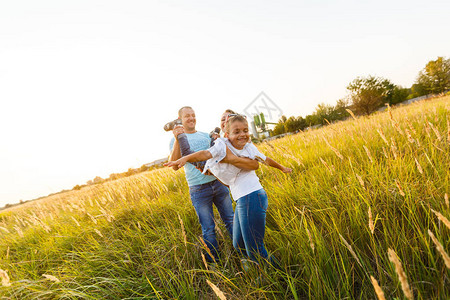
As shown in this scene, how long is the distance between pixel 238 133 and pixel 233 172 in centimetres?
38

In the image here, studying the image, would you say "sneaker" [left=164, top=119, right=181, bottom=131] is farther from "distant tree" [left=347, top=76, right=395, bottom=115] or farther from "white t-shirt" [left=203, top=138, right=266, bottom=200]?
"distant tree" [left=347, top=76, right=395, bottom=115]

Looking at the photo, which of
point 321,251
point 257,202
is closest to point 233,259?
point 257,202

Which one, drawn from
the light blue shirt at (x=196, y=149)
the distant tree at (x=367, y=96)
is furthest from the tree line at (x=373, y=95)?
the light blue shirt at (x=196, y=149)

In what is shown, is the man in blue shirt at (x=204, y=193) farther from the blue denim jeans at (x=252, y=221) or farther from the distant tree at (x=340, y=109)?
the distant tree at (x=340, y=109)

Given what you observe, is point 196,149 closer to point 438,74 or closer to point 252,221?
point 252,221

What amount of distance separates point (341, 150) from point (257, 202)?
7.75 ft

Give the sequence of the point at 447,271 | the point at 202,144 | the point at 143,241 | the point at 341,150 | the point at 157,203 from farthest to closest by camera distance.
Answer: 1. the point at 157,203
2. the point at 341,150
3. the point at 202,144
4. the point at 143,241
5. the point at 447,271

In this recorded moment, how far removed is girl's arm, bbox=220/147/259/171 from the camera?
1829 millimetres

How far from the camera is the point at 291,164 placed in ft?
12.7

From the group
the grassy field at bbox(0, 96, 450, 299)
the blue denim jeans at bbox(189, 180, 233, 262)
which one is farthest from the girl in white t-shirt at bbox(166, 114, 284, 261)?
the blue denim jeans at bbox(189, 180, 233, 262)

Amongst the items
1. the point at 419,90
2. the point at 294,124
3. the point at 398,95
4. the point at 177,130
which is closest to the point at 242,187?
the point at 177,130

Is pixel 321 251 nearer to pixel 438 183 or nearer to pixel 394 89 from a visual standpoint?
pixel 438 183

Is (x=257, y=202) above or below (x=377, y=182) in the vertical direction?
above

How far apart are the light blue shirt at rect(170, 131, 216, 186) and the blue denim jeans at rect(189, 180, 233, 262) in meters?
0.07
